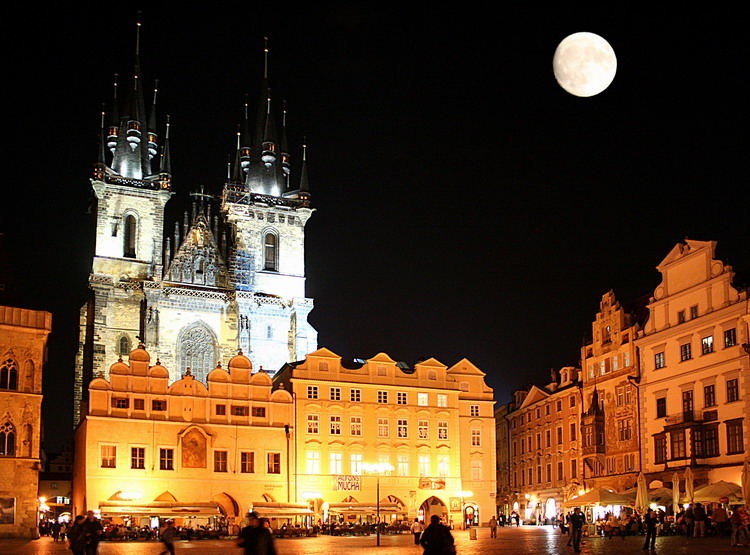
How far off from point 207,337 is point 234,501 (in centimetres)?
2156

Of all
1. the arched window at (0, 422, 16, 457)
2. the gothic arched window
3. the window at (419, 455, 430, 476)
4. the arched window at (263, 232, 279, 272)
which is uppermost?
the arched window at (263, 232, 279, 272)

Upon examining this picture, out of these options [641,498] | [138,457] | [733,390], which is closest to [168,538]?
[641,498]

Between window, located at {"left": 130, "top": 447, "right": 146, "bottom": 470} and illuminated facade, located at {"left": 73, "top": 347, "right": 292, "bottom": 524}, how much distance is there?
0.19 feet

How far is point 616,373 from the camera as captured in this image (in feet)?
221

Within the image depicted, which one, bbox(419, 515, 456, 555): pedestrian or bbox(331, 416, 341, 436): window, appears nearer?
bbox(419, 515, 456, 555): pedestrian

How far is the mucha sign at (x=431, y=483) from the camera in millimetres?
68875

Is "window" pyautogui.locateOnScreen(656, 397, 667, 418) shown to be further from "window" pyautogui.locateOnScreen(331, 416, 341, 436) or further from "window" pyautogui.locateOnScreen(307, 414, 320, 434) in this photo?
"window" pyautogui.locateOnScreen(307, 414, 320, 434)

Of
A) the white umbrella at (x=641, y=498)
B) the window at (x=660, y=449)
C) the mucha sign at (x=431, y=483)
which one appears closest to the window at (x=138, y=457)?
the mucha sign at (x=431, y=483)

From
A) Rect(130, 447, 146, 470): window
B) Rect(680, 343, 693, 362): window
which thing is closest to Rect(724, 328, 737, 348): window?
Rect(680, 343, 693, 362): window

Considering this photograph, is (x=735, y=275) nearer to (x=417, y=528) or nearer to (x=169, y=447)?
(x=417, y=528)

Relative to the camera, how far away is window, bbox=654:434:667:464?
2314 inches

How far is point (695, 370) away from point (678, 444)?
4221mm

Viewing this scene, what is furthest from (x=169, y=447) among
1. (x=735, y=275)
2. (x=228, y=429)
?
(x=735, y=275)

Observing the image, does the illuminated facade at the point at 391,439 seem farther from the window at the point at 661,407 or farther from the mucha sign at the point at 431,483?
the window at the point at 661,407
